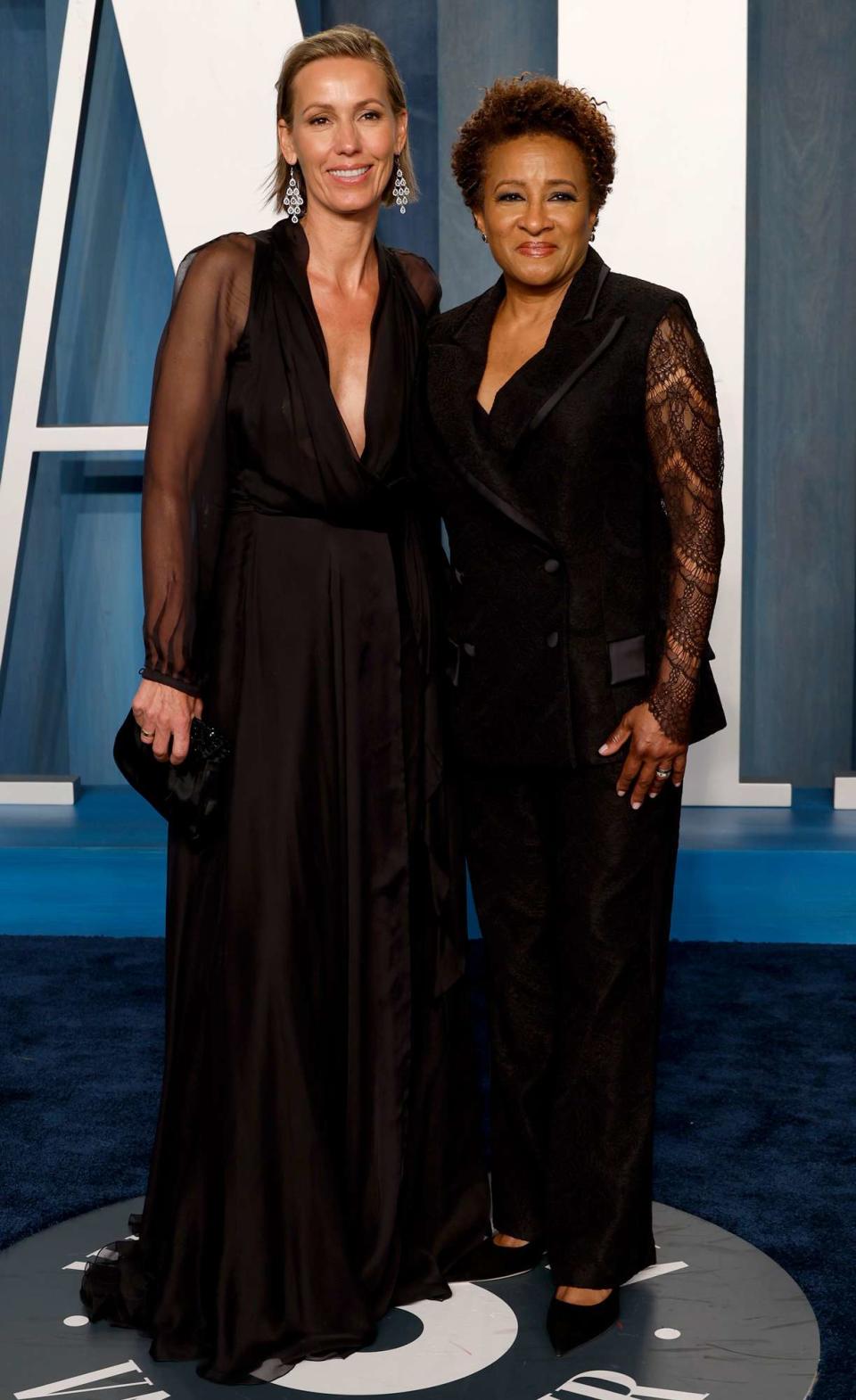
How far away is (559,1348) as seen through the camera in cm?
225

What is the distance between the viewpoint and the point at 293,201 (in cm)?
238

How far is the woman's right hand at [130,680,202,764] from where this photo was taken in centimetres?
226

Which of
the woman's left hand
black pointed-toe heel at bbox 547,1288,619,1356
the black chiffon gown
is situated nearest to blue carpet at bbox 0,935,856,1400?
black pointed-toe heel at bbox 547,1288,619,1356

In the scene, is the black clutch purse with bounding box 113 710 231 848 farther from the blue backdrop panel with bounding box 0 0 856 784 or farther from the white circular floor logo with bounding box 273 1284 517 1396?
the blue backdrop panel with bounding box 0 0 856 784

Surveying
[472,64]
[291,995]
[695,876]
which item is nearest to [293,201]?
[291,995]

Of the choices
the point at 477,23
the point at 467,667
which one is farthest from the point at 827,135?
the point at 467,667

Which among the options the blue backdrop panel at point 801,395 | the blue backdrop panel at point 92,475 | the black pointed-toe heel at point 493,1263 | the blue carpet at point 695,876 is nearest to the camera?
the black pointed-toe heel at point 493,1263

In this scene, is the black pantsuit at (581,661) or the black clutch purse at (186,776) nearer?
the black pantsuit at (581,661)

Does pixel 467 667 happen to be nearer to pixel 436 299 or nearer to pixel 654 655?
pixel 654 655

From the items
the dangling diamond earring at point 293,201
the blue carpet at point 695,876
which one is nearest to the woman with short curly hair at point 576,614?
the dangling diamond earring at point 293,201

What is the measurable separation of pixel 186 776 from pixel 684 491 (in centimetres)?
78

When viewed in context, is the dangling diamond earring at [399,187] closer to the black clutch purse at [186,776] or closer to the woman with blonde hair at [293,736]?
the woman with blonde hair at [293,736]

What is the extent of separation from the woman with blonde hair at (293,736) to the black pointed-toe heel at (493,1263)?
0.08m

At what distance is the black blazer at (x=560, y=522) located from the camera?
2150 millimetres
